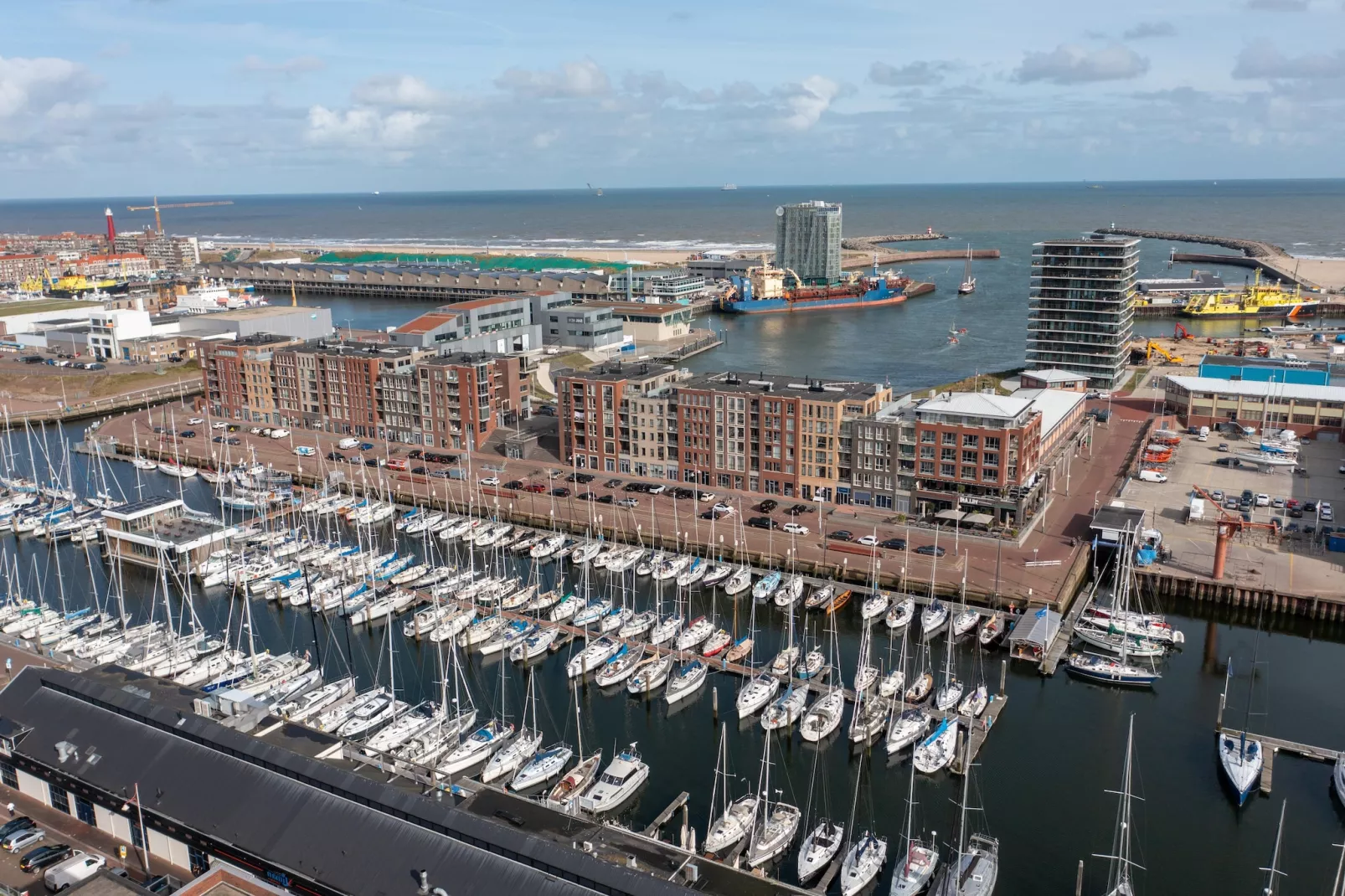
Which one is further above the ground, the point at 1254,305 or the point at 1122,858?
the point at 1254,305

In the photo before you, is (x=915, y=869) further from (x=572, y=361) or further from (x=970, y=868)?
(x=572, y=361)

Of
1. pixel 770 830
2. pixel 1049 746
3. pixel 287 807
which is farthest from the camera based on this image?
pixel 1049 746

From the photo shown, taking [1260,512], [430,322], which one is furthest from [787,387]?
[430,322]

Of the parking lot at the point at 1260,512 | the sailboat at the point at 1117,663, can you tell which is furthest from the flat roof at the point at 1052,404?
the sailboat at the point at 1117,663

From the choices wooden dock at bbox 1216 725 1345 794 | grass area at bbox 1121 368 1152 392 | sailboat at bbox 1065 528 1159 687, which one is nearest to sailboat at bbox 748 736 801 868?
sailboat at bbox 1065 528 1159 687

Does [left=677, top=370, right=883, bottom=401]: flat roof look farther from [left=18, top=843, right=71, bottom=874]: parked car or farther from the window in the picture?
[left=18, top=843, right=71, bottom=874]: parked car

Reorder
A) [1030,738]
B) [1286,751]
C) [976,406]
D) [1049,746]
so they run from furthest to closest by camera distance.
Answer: [976,406]
[1030,738]
[1049,746]
[1286,751]
